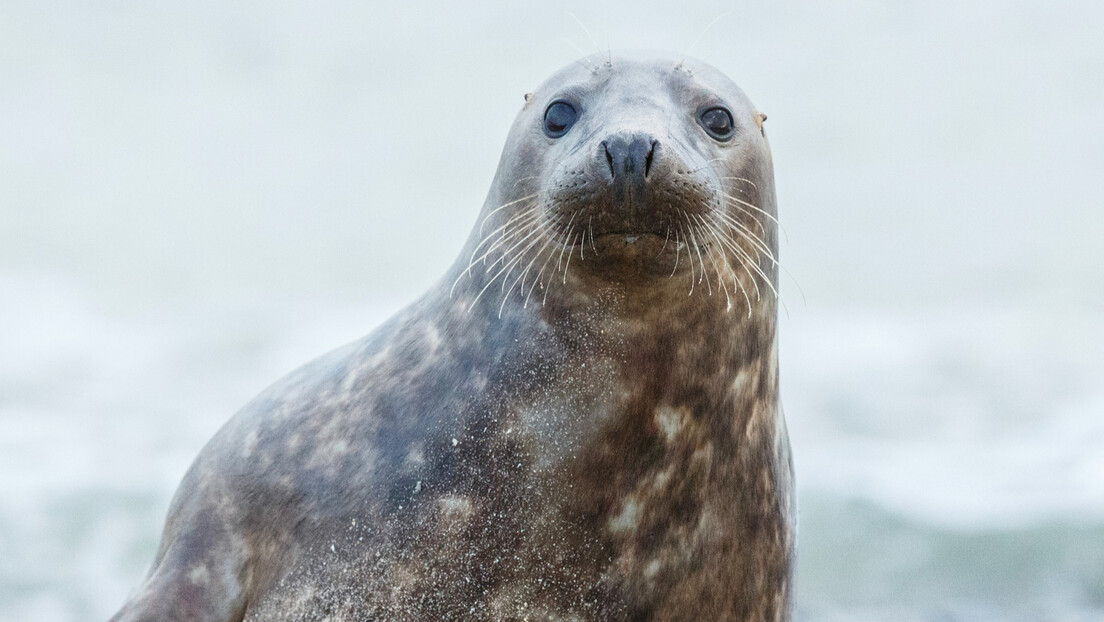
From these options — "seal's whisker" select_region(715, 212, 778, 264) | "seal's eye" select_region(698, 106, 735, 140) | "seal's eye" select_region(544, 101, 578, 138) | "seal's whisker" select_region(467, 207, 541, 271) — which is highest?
"seal's eye" select_region(698, 106, 735, 140)

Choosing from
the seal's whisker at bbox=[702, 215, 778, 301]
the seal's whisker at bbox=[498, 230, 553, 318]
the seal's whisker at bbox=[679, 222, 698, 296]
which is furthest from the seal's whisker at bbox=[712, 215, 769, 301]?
the seal's whisker at bbox=[498, 230, 553, 318]

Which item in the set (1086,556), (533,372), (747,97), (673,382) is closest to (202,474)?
(533,372)

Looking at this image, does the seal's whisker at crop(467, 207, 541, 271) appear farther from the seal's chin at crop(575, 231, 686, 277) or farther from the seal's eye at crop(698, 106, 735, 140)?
the seal's eye at crop(698, 106, 735, 140)

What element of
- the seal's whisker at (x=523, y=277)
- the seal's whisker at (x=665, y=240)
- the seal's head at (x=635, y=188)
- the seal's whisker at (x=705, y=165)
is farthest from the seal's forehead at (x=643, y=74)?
the seal's whisker at (x=665, y=240)

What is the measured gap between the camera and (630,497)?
3.41m

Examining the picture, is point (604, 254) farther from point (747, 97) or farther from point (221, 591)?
point (221, 591)

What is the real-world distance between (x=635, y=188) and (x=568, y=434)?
813mm

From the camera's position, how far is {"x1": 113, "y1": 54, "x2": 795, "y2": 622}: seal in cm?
334

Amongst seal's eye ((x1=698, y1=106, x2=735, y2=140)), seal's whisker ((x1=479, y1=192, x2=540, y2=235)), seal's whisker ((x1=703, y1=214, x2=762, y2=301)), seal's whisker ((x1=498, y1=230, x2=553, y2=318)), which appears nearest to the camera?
seal's whisker ((x1=703, y1=214, x2=762, y2=301))

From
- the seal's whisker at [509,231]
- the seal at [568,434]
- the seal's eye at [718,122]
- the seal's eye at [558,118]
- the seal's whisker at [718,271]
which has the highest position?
the seal's eye at [718,122]

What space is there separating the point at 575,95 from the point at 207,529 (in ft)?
6.02

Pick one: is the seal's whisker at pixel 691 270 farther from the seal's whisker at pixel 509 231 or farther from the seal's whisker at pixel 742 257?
the seal's whisker at pixel 509 231

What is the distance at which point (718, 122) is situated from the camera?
355cm

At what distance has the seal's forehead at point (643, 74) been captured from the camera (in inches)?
141
